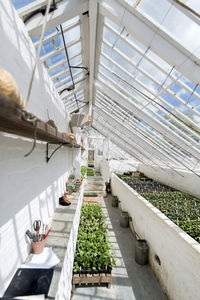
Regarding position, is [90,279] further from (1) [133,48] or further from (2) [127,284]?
(1) [133,48]

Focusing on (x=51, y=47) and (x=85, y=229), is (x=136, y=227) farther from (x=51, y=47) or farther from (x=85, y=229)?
(x=51, y=47)

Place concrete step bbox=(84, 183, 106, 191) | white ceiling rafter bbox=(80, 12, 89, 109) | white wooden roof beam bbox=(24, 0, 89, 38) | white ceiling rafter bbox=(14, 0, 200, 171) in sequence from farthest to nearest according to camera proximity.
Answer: concrete step bbox=(84, 183, 106, 191) < white ceiling rafter bbox=(80, 12, 89, 109) < white ceiling rafter bbox=(14, 0, 200, 171) < white wooden roof beam bbox=(24, 0, 89, 38)

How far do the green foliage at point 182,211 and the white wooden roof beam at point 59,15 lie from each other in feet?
14.1

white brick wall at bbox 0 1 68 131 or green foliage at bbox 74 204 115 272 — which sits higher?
white brick wall at bbox 0 1 68 131

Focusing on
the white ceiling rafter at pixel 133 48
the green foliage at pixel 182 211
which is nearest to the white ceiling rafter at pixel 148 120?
the white ceiling rafter at pixel 133 48

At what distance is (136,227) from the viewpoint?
4738 mm

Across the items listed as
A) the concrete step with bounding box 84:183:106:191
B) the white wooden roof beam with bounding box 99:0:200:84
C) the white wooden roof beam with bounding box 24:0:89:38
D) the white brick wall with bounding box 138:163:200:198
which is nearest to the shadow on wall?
the white wooden roof beam with bounding box 24:0:89:38

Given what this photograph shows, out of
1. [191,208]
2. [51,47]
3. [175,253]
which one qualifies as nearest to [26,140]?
[51,47]

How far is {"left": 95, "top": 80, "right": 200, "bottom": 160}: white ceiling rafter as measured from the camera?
13.8 ft

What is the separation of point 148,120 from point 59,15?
3.55m

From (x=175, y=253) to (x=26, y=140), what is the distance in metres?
3.35

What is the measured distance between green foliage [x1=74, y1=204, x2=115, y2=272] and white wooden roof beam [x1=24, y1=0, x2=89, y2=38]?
4.21 m

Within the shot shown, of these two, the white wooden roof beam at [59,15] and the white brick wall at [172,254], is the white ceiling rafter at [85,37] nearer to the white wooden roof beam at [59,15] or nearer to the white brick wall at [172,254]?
the white wooden roof beam at [59,15]

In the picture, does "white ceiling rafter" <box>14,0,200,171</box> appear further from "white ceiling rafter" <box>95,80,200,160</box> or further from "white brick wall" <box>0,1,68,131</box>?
"white brick wall" <box>0,1,68,131</box>
